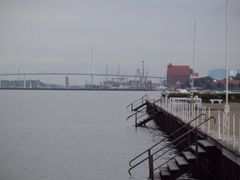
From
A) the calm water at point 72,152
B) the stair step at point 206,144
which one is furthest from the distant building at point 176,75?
the stair step at point 206,144

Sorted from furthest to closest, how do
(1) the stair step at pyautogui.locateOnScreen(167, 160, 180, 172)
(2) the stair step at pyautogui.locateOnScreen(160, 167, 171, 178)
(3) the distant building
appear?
(3) the distant building
(2) the stair step at pyautogui.locateOnScreen(160, 167, 171, 178)
(1) the stair step at pyautogui.locateOnScreen(167, 160, 180, 172)

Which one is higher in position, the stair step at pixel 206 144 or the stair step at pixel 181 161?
the stair step at pixel 206 144

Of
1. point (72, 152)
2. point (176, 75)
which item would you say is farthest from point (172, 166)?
point (176, 75)

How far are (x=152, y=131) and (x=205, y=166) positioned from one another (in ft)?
104

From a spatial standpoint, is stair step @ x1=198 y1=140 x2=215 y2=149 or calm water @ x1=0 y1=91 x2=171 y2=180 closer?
stair step @ x1=198 y1=140 x2=215 y2=149

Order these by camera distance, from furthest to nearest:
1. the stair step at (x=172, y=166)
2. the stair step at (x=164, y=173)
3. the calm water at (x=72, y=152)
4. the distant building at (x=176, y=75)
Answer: the distant building at (x=176, y=75) → the calm water at (x=72, y=152) → the stair step at (x=164, y=173) → the stair step at (x=172, y=166)

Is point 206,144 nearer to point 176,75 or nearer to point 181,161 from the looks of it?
point 181,161

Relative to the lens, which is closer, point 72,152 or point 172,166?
point 172,166

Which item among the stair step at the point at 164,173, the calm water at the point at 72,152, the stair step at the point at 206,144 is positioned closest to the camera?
the stair step at the point at 206,144

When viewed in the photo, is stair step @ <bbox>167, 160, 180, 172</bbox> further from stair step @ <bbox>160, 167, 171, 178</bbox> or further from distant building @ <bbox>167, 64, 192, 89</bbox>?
distant building @ <bbox>167, 64, 192, 89</bbox>

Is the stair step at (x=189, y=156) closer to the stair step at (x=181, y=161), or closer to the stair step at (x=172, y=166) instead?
the stair step at (x=181, y=161)

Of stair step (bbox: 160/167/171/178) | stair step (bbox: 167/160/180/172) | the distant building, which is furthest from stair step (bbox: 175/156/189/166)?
the distant building

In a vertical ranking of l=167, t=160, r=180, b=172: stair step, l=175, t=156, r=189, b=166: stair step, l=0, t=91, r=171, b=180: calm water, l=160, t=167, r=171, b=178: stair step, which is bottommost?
l=0, t=91, r=171, b=180: calm water

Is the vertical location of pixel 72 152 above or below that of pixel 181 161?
below
